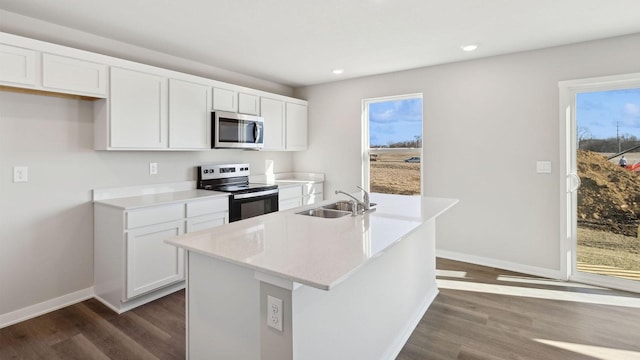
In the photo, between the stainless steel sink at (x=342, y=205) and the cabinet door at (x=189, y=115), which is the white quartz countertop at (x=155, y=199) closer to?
the cabinet door at (x=189, y=115)

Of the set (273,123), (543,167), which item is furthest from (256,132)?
(543,167)

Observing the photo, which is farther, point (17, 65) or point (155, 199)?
point (155, 199)

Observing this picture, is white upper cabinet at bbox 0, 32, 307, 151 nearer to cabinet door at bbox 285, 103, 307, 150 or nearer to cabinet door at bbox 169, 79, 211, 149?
cabinet door at bbox 169, 79, 211, 149

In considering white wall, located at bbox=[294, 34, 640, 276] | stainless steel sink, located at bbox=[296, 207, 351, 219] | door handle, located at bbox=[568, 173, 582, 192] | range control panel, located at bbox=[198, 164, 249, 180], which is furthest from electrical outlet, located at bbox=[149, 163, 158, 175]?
door handle, located at bbox=[568, 173, 582, 192]

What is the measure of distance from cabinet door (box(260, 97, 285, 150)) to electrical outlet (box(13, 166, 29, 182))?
242 cm

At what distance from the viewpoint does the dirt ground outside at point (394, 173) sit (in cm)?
442

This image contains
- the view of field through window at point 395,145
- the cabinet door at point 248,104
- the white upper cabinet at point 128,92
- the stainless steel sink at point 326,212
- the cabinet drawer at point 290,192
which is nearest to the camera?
the white upper cabinet at point 128,92

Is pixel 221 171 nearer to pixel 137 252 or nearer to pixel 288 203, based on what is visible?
pixel 288 203

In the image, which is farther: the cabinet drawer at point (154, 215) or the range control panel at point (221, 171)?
the range control panel at point (221, 171)

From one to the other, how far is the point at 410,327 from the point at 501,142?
2370 millimetres

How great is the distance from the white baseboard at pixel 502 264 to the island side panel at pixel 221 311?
3.15 m

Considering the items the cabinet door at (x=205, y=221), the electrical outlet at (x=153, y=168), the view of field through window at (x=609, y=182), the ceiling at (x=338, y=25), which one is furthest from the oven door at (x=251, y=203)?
the view of field through window at (x=609, y=182)

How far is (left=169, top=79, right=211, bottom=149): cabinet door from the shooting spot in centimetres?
328

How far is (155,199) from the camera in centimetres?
304
